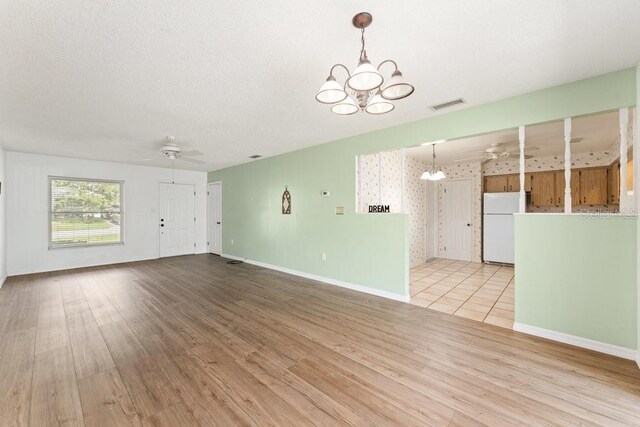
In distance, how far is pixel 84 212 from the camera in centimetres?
616

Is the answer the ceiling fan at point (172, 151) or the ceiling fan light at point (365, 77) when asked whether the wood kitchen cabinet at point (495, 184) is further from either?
the ceiling fan at point (172, 151)

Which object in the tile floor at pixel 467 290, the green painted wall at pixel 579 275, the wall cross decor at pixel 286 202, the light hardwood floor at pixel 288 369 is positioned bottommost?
the light hardwood floor at pixel 288 369

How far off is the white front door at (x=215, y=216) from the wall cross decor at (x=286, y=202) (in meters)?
3.02

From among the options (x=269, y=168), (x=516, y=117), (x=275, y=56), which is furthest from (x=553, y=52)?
(x=269, y=168)

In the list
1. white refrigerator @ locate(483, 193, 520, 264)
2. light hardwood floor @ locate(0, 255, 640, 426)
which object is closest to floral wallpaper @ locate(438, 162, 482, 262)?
white refrigerator @ locate(483, 193, 520, 264)

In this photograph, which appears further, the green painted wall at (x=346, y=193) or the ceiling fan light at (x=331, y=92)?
the green painted wall at (x=346, y=193)

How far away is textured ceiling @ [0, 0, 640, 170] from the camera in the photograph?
5.53ft

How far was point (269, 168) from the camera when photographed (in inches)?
241

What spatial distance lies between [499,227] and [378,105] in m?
5.77

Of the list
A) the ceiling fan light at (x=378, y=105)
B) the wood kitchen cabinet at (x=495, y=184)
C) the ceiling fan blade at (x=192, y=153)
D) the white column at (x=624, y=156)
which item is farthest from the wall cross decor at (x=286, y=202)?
the wood kitchen cabinet at (x=495, y=184)

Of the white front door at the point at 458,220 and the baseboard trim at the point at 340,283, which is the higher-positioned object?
the white front door at the point at 458,220

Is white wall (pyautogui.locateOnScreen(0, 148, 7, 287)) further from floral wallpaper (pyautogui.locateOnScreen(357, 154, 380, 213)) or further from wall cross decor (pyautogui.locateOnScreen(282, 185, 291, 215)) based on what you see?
floral wallpaper (pyautogui.locateOnScreen(357, 154, 380, 213))

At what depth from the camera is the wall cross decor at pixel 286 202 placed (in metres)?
5.64

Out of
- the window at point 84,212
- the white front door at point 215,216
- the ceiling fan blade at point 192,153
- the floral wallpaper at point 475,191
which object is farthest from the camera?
the white front door at point 215,216
